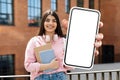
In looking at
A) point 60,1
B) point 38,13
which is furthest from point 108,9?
point 38,13

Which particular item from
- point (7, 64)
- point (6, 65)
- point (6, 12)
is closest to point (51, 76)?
point (6, 65)

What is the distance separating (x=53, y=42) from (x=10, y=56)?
21.9m

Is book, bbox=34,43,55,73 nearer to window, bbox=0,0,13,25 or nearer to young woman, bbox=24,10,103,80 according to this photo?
young woman, bbox=24,10,103,80

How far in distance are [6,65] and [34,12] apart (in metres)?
5.06

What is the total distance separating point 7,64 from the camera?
79.5ft

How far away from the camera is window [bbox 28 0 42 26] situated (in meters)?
26.5

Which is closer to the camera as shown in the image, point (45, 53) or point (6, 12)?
point (45, 53)

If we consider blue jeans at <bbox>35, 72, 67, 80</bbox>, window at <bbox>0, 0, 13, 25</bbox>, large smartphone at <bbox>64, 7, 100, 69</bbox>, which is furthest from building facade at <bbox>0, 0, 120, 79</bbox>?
large smartphone at <bbox>64, 7, 100, 69</bbox>

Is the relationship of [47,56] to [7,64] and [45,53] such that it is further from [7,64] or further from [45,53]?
[7,64]

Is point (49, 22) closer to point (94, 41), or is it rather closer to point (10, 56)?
point (94, 41)

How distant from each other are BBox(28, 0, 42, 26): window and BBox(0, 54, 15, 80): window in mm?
3239

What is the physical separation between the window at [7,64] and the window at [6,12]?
2379 mm

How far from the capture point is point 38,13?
27.1 m

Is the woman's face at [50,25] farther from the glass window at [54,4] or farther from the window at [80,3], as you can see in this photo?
the window at [80,3]
